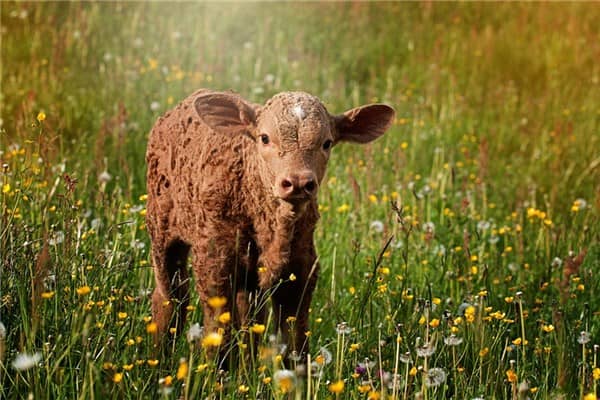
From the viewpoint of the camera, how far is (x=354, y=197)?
5.54 m

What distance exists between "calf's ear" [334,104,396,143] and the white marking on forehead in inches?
19.0

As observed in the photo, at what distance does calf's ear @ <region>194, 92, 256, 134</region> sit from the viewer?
3.91m

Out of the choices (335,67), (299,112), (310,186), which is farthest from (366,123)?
(335,67)

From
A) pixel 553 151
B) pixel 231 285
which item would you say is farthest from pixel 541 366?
pixel 553 151

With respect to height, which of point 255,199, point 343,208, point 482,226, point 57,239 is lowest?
point 482,226

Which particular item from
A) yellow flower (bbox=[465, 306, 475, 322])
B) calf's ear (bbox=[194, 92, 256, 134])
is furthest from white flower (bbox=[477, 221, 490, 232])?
calf's ear (bbox=[194, 92, 256, 134])

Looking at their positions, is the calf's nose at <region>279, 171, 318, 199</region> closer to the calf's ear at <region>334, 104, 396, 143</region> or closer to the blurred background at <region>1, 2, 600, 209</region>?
the calf's ear at <region>334, 104, 396, 143</region>

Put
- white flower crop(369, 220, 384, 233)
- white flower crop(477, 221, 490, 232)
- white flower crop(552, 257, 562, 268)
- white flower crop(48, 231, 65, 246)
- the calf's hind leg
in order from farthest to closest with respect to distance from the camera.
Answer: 1. white flower crop(477, 221, 490, 232)
2. white flower crop(369, 220, 384, 233)
3. white flower crop(552, 257, 562, 268)
4. the calf's hind leg
5. white flower crop(48, 231, 65, 246)

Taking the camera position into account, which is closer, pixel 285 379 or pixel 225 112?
pixel 285 379

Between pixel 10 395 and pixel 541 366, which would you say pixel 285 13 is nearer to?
pixel 541 366

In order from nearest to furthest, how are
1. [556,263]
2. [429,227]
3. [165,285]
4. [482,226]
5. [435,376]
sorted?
[435,376], [165,285], [556,263], [429,227], [482,226]

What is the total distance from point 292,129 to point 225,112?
49 cm

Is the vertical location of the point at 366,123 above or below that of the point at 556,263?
above

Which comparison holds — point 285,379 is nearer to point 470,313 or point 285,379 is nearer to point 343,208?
point 470,313
